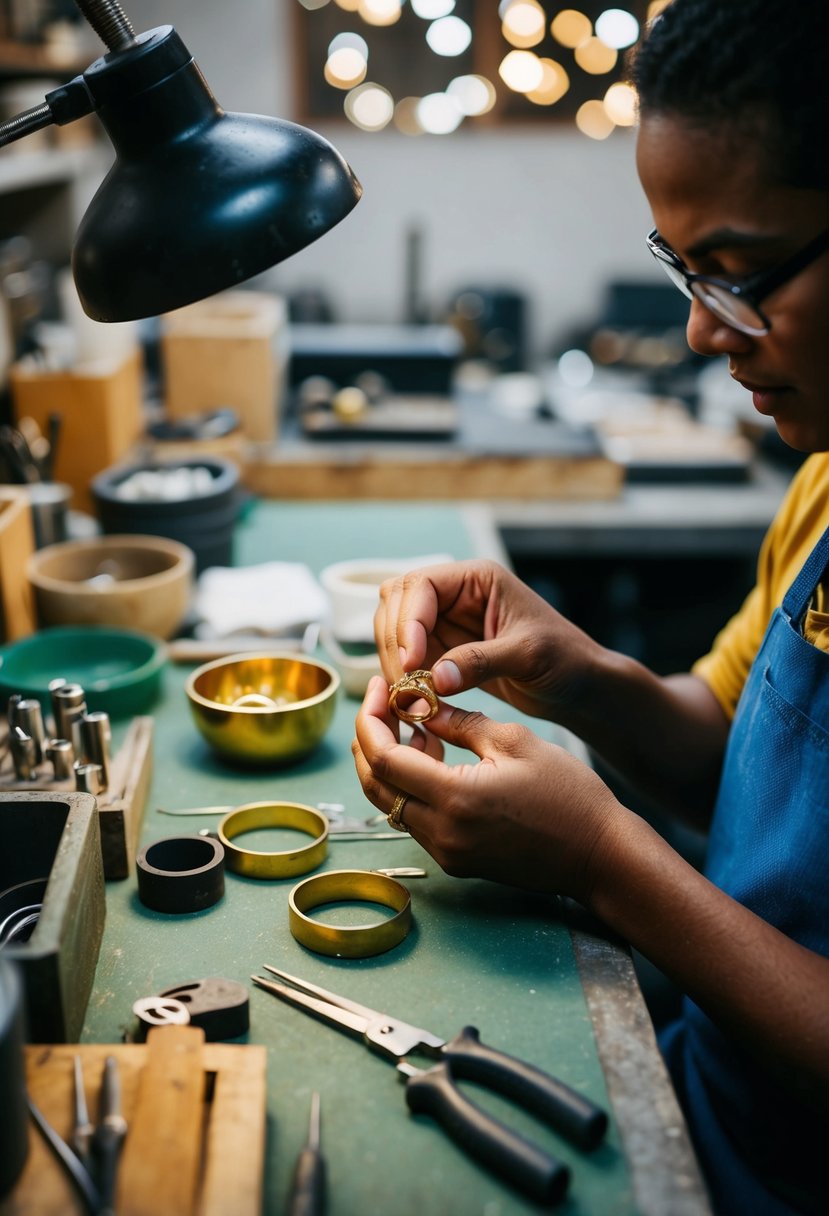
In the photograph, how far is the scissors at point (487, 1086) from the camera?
2.74 feet

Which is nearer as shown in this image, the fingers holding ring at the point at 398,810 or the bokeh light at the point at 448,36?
the fingers holding ring at the point at 398,810

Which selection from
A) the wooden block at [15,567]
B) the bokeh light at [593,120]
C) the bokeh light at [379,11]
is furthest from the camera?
the bokeh light at [593,120]

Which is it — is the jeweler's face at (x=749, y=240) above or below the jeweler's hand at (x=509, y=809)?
above

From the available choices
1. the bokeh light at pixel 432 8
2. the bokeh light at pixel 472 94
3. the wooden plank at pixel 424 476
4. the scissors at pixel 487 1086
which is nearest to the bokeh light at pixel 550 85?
the bokeh light at pixel 472 94

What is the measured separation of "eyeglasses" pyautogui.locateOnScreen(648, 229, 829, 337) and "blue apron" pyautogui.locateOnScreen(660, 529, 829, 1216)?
35cm

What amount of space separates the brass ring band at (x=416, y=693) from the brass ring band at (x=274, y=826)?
173 mm

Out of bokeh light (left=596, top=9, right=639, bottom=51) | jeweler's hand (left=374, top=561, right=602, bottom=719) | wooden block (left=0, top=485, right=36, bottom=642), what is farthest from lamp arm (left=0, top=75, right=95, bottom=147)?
bokeh light (left=596, top=9, right=639, bottom=51)

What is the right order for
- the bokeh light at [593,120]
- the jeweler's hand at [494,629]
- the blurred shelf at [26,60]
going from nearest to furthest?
1. the jeweler's hand at [494,629]
2. the blurred shelf at [26,60]
3. the bokeh light at [593,120]

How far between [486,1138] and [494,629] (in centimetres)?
75

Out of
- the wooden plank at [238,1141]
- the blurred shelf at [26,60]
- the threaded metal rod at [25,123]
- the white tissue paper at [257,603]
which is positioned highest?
the blurred shelf at [26,60]

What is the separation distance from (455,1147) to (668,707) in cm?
83

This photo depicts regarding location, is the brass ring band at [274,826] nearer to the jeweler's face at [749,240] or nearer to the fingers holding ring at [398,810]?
the fingers holding ring at [398,810]

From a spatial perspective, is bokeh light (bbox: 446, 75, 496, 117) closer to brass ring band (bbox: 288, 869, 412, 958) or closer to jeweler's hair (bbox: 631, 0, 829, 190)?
jeweler's hair (bbox: 631, 0, 829, 190)

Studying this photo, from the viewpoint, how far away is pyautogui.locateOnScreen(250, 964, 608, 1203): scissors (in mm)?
836
